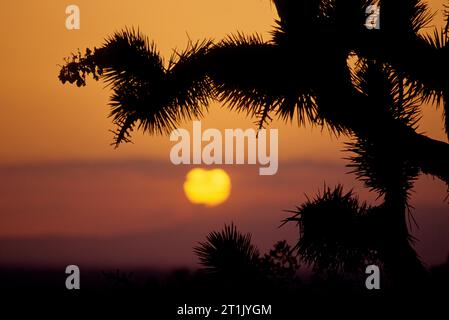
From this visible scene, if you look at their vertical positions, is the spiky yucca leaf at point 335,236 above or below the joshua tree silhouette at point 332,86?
below

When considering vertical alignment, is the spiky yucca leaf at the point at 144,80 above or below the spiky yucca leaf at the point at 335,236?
above

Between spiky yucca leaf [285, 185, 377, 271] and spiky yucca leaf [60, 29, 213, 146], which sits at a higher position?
spiky yucca leaf [60, 29, 213, 146]

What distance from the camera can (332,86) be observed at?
19.1 feet

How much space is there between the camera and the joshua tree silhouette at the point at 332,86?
5.73 m

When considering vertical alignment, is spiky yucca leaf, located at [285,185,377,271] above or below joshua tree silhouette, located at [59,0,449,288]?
below

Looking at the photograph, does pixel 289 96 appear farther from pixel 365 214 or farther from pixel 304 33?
pixel 365 214

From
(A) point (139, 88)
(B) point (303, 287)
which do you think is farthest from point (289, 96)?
(B) point (303, 287)

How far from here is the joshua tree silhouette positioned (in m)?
5.73

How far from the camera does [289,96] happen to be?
20.5ft

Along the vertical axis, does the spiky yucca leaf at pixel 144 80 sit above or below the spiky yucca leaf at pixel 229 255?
above

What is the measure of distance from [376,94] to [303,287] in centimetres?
179
